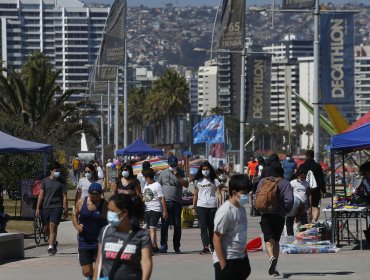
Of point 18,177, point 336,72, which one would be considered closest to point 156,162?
point 18,177

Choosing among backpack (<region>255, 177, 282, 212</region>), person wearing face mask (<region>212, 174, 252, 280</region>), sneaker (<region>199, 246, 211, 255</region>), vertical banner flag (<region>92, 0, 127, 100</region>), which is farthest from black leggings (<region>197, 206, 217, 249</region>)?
vertical banner flag (<region>92, 0, 127, 100</region>)

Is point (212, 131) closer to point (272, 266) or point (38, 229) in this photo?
point (38, 229)

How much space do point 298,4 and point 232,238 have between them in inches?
842

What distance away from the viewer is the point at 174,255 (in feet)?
66.8

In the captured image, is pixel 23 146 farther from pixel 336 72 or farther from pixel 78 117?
pixel 78 117

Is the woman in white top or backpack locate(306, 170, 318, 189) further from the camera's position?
backpack locate(306, 170, 318, 189)

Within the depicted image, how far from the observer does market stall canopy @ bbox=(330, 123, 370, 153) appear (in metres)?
21.1

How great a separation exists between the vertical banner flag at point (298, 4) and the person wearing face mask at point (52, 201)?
12.5 meters

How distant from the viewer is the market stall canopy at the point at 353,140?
69.3 ft

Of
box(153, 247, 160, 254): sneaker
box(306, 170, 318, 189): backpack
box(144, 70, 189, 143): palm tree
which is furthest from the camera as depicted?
box(144, 70, 189, 143): palm tree

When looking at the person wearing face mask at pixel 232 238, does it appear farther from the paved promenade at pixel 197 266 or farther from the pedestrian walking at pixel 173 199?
the pedestrian walking at pixel 173 199

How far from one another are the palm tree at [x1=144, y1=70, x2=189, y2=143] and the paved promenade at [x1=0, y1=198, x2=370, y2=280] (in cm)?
10600

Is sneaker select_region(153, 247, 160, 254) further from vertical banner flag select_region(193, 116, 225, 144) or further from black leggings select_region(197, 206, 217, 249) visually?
vertical banner flag select_region(193, 116, 225, 144)

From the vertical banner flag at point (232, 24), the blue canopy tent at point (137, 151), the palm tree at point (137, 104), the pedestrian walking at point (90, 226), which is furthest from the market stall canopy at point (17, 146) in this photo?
the palm tree at point (137, 104)
